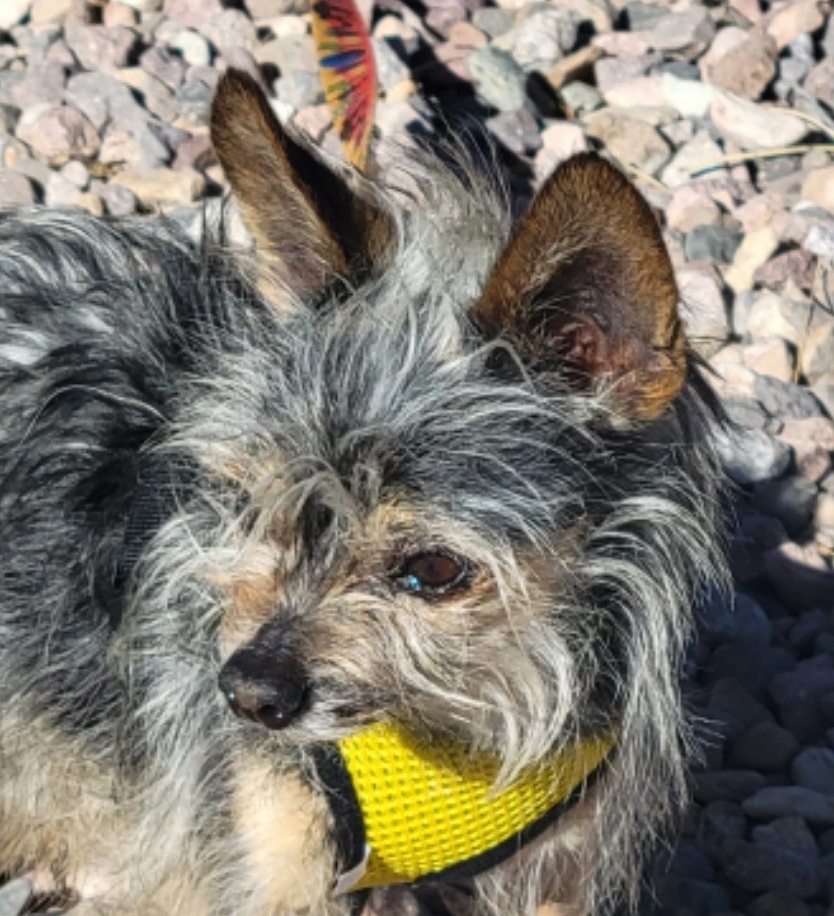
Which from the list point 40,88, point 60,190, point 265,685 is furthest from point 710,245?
point 265,685

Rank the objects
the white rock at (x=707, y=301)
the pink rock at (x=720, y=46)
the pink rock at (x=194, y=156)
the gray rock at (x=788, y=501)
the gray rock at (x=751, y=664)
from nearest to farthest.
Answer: the gray rock at (x=751, y=664)
the gray rock at (x=788, y=501)
the white rock at (x=707, y=301)
the pink rock at (x=194, y=156)
the pink rock at (x=720, y=46)

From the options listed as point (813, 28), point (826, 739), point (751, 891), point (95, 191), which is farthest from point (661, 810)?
point (813, 28)

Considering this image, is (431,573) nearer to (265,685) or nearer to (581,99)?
(265,685)

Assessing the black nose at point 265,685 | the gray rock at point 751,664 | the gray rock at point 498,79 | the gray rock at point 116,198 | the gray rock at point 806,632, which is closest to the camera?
the black nose at point 265,685

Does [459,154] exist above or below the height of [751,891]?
above

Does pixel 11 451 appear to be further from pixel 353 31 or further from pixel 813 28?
pixel 813 28

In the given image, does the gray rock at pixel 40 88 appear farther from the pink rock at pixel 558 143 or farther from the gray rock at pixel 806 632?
the gray rock at pixel 806 632

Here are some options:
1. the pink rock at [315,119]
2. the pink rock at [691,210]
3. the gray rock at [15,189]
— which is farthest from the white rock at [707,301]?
the gray rock at [15,189]
